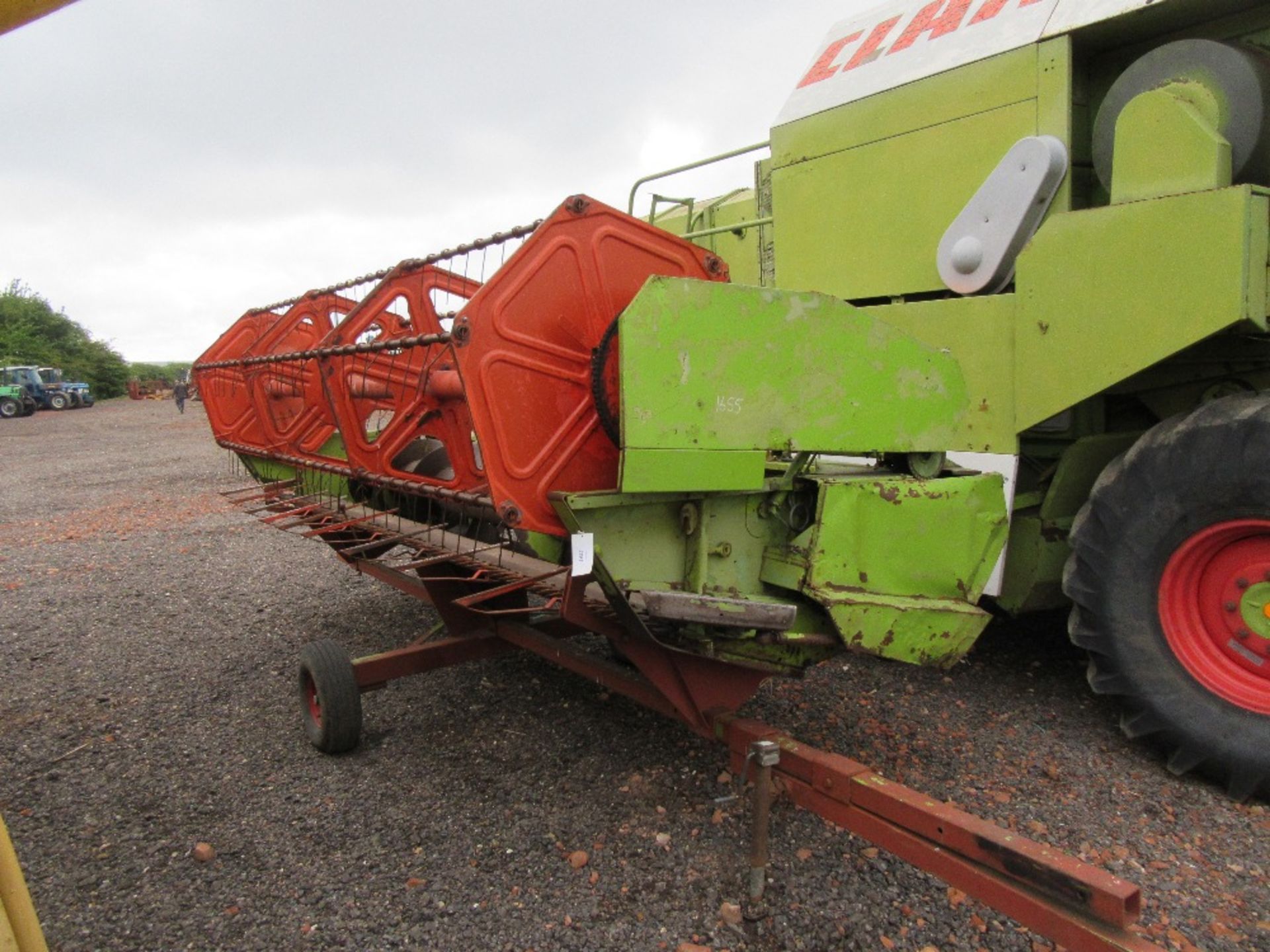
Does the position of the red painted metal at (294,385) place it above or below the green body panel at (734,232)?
below

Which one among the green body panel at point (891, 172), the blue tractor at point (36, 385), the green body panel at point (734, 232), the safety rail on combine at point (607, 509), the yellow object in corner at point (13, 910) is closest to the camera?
the yellow object in corner at point (13, 910)

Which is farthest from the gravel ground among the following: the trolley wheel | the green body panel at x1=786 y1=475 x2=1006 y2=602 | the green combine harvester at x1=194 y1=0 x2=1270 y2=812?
the green body panel at x1=786 y1=475 x2=1006 y2=602

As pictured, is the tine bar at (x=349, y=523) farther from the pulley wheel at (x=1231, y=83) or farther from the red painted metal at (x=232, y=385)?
the pulley wheel at (x=1231, y=83)

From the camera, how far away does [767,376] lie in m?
2.47

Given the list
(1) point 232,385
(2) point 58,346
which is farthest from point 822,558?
(2) point 58,346

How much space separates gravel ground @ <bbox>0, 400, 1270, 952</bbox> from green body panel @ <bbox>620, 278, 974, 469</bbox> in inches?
45.4

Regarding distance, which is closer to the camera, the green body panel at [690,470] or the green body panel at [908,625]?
the green body panel at [690,470]

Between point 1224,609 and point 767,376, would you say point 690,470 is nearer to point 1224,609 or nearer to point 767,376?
point 767,376

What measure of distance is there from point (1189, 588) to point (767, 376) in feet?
5.61

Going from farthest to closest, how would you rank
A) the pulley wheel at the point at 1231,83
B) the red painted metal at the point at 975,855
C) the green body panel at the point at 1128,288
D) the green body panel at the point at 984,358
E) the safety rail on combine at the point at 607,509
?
the green body panel at the point at 984,358 < the pulley wheel at the point at 1231,83 < the green body panel at the point at 1128,288 < the safety rail on combine at the point at 607,509 < the red painted metal at the point at 975,855

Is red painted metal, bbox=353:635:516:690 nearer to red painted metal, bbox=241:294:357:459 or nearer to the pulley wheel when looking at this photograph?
red painted metal, bbox=241:294:357:459

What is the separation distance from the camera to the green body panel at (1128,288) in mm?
2709

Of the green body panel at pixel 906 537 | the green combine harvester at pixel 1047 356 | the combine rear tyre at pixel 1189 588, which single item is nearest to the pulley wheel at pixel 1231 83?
the green combine harvester at pixel 1047 356

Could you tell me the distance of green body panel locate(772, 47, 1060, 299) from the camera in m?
3.46
